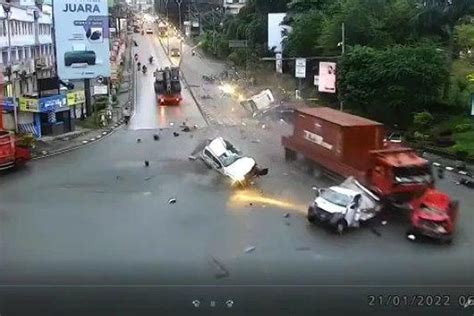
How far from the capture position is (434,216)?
2441 mm

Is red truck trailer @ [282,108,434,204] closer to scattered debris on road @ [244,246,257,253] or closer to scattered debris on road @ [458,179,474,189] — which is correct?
scattered debris on road @ [458,179,474,189]

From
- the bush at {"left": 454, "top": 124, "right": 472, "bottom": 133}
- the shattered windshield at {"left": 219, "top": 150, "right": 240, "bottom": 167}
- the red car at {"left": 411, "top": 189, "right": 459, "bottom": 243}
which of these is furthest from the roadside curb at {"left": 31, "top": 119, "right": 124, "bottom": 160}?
the bush at {"left": 454, "top": 124, "right": 472, "bottom": 133}

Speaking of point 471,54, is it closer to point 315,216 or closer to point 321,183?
point 321,183

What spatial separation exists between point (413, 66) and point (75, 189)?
3.11 metres

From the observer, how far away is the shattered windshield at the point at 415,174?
112 inches

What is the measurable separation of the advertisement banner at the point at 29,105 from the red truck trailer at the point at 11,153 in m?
1.14

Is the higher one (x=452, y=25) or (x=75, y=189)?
(x=452, y=25)

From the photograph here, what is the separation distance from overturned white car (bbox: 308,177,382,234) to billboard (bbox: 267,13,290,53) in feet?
15.9

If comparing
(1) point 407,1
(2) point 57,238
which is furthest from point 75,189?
(1) point 407,1

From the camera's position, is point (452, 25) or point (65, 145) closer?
point (65, 145)

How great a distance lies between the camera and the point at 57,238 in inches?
84.5

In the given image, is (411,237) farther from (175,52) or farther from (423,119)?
(175,52)

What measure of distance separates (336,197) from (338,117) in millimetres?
890

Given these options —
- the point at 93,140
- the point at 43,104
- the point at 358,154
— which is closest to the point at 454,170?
the point at 358,154
